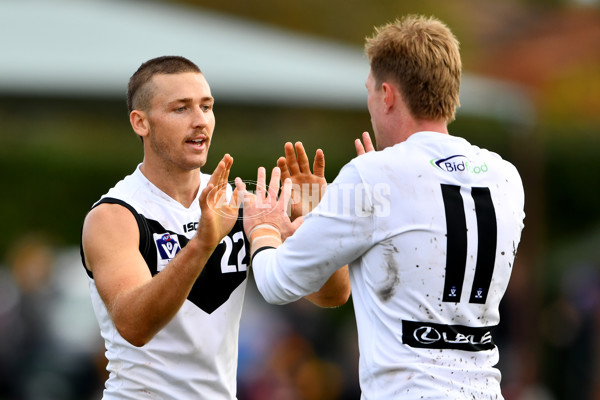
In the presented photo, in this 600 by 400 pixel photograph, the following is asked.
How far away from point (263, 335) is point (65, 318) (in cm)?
250

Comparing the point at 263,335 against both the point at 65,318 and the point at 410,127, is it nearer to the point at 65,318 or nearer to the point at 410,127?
the point at 65,318

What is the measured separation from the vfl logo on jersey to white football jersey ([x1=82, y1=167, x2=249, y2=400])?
1302 mm

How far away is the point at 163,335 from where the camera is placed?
4977 millimetres

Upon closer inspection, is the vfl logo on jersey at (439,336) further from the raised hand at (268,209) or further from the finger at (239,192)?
the finger at (239,192)

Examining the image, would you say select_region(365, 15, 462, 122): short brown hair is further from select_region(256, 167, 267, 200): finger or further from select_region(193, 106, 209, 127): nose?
select_region(193, 106, 209, 127): nose

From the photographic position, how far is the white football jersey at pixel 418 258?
416cm

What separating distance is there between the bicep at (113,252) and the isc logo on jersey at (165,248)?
145 mm

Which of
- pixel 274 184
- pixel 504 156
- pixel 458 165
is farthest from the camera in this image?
pixel 504 156

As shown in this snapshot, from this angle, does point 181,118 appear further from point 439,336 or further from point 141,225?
point 439,336

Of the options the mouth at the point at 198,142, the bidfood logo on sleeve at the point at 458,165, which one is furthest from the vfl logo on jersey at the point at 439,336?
the mouth at the point at 198,142

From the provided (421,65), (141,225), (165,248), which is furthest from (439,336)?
(141,225)

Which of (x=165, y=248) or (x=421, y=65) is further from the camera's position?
(x=165, y=248)

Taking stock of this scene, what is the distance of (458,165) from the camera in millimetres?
4301

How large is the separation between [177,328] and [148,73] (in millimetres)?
1371
